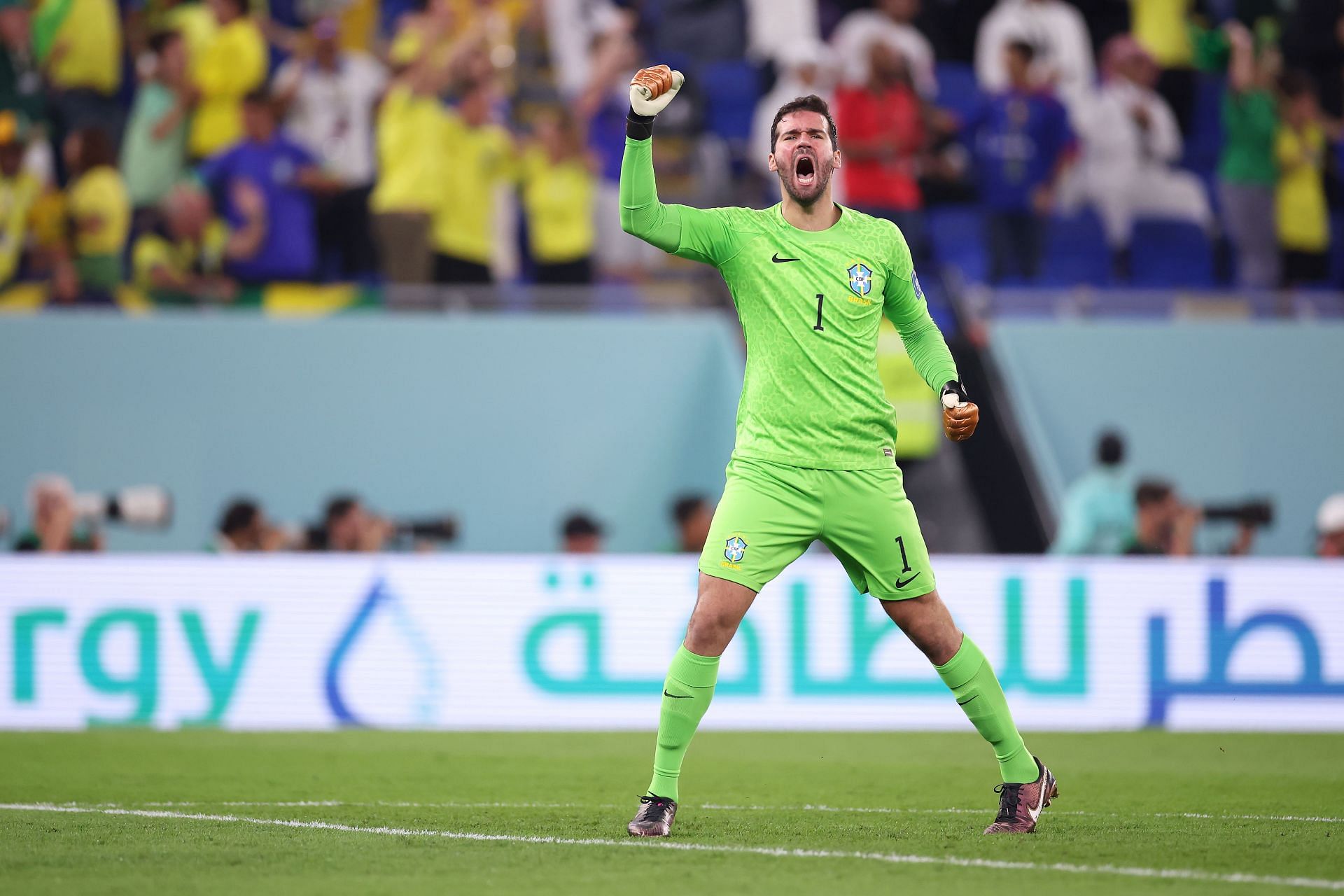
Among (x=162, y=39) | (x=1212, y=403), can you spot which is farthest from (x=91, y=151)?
(x=1212, y=403)

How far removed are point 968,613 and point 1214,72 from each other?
26.0 ft

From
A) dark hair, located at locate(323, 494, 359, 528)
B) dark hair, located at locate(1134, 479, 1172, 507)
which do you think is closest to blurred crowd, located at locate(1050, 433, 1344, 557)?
dark hair, located at locate(1134, 479, 1172, 507)

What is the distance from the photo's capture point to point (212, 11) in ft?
48.0

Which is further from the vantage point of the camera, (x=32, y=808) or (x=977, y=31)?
(x=977, y=31)

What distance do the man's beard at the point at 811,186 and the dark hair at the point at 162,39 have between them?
8.74 metres

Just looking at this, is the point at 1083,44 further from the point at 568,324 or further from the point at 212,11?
the point at 212,11

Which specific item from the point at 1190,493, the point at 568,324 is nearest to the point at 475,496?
the point at 568,324

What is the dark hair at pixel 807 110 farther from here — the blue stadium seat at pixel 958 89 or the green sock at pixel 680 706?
the blue stadium seat at pixel 958 89

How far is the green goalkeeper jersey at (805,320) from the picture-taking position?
633cm

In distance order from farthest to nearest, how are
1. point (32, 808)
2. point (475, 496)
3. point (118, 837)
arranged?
1. point (475, 496)
2. point (32, 808)
3. point (118, 837)

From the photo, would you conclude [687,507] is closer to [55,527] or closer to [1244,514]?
[55,527]

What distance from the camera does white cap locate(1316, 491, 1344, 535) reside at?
1330cm

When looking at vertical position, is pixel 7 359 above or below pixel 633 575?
above

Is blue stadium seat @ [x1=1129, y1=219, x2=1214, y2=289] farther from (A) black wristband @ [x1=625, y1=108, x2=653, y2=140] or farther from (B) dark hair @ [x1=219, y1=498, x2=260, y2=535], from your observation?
(A) black wristband @ [x1=625, y1=108, x2=653, y2=140]
